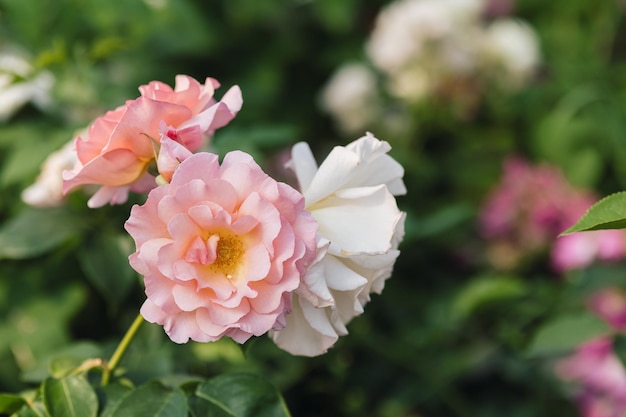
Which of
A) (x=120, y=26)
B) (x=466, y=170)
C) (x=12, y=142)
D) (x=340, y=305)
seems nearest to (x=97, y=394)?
(x=340, y=305)

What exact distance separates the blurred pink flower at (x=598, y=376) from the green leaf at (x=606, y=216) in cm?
93

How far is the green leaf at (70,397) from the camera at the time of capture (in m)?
0.75

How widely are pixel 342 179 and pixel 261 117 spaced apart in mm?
1345

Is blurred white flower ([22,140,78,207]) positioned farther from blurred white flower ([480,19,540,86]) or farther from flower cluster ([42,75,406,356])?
blurred white flower ([480,19,540,86])

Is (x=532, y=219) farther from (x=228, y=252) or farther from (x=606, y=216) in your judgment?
(x=228, y=252)

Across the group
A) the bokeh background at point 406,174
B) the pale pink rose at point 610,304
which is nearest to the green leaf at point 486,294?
the bokeh background at point 406,174

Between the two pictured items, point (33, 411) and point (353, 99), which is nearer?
point (33, 411)

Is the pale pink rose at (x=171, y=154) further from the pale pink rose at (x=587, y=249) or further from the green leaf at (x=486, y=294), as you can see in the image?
the pale pink rose at (x=587, y=249)

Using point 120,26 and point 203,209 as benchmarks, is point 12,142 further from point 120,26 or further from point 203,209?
point 203,209

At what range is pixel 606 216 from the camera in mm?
690

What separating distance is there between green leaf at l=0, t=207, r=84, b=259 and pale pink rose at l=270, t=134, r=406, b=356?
1.67 feet

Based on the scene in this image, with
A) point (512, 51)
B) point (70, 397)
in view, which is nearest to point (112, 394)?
point (70, 397)

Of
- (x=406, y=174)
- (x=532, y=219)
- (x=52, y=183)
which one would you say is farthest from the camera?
(x=406, y=174)

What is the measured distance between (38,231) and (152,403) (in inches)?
19.4
